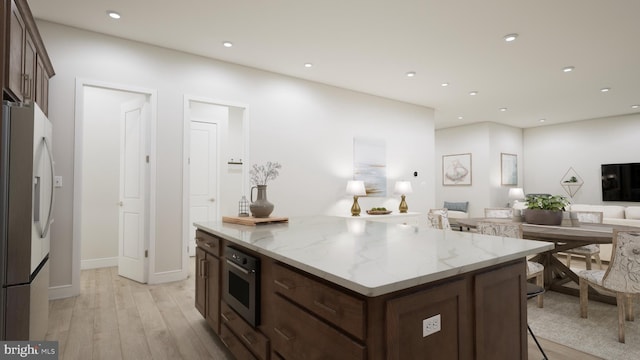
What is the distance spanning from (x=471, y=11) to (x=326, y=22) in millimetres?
1352

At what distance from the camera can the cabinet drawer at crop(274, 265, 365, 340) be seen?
1.14 m

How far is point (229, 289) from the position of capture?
2158 mm

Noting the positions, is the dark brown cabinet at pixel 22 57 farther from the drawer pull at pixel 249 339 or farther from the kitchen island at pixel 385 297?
the drawer pull at pixel 249 339

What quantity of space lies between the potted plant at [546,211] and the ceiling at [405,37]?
1758mm

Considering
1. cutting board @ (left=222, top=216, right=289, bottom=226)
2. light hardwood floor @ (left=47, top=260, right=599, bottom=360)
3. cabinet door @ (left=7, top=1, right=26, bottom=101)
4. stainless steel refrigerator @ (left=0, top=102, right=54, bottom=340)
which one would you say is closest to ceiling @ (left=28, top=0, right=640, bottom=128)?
cabinet door @ (left=7, top=1, right=26, bottom=101)

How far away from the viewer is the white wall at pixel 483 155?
26.4ft

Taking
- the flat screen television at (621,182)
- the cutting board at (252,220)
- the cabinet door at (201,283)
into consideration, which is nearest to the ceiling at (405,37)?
the cutting board at (252,220)

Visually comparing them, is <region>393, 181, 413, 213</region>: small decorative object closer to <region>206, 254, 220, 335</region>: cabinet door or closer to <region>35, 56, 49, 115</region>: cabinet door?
<region>206, 254, 220, 335</region>: cabinet door

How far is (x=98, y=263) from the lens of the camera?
15.3 ft

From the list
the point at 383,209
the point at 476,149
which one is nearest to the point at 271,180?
the point at 383,209

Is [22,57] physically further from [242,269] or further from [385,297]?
[385,297]

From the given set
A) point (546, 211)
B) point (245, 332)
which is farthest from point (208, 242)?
point (546, 211)

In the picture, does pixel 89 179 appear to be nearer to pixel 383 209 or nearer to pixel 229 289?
pixel 229 289

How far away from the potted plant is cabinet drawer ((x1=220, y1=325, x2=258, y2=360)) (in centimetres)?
348
